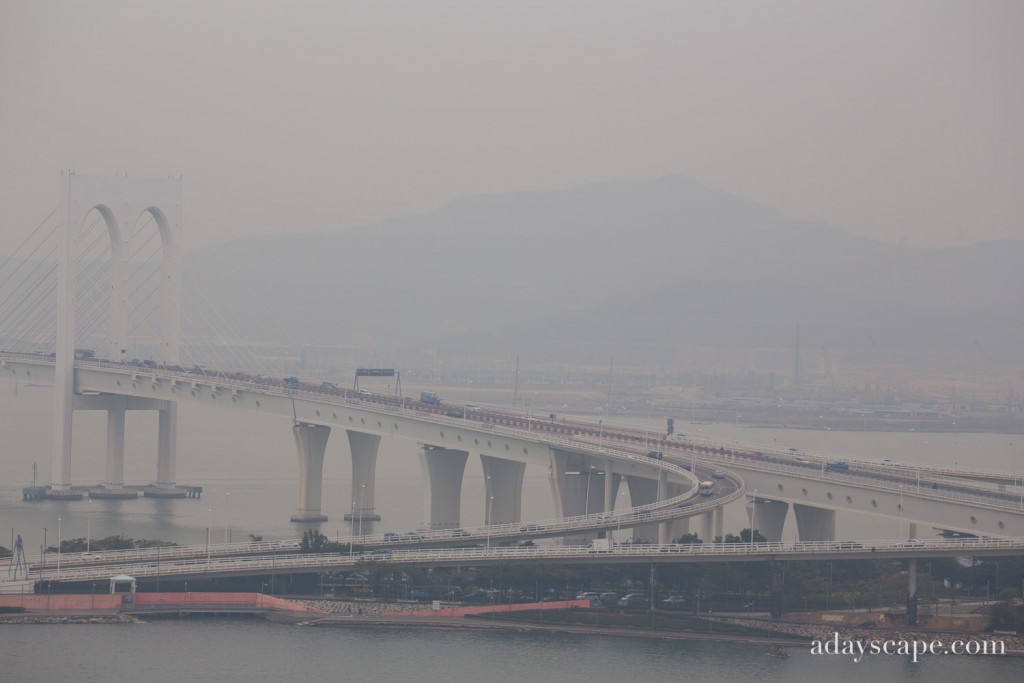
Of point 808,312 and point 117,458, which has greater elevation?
point 808,312

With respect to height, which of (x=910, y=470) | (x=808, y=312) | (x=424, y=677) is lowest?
(x=424, y=677)

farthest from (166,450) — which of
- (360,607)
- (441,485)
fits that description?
(360,607)

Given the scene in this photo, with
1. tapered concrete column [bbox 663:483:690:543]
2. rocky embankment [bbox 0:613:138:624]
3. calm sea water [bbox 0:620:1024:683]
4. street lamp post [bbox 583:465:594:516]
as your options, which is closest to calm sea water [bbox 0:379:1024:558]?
street lamp post [bbox 583:465:594:516]

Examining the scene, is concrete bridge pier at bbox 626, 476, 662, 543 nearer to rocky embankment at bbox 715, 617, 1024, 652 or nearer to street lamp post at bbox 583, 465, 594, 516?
street lamp post at bbox 583, 465, 594, 516

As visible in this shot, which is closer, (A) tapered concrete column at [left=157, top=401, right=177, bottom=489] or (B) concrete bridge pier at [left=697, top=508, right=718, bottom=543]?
(B) concrete bridge pier at [left=697, top=508, right=718, bottom=543]

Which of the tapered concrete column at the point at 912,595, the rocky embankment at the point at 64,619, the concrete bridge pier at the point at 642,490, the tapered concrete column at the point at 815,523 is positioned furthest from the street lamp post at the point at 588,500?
the rocky embankment at the point at 64,619

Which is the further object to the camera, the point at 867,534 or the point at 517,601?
the point at 867,534

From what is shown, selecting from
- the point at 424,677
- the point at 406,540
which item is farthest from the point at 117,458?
the point at 424,677

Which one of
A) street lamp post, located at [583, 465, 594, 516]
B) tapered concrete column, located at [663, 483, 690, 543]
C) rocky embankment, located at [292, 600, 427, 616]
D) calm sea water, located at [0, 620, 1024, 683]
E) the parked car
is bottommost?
calm sea water, located at [0, 620, 1024, 683]

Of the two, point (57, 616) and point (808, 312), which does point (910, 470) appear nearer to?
point (57, 616)
